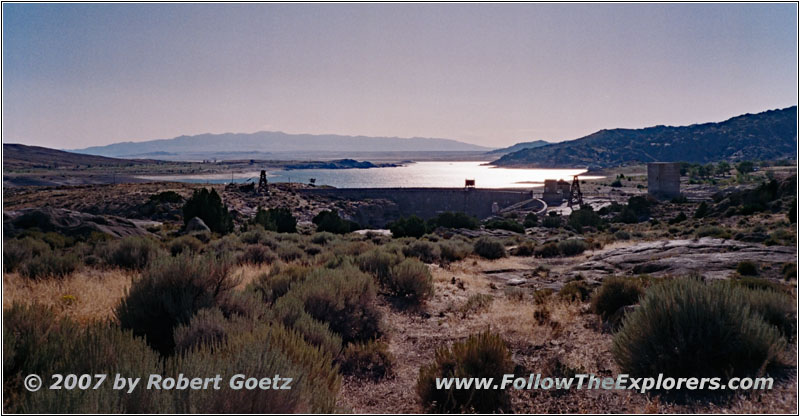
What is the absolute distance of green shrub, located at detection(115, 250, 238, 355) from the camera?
21.2ft

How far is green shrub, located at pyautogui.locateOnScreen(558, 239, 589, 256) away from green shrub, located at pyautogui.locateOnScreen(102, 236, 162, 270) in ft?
49.9

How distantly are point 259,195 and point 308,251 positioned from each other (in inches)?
1847

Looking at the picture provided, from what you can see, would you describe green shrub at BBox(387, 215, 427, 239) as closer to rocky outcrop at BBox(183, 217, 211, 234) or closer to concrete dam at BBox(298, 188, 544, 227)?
rocky outcrop at BBox(183, 217, 211, 234)

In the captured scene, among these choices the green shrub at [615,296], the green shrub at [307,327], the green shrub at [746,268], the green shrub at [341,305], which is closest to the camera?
the green shrub at [307,327]

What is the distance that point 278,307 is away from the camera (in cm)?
701

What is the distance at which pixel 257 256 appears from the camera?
16016 millimetres

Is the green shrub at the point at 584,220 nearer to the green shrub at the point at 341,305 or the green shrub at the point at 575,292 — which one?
the green shrub at the point at 575,292

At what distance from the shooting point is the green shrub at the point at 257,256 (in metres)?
15.5

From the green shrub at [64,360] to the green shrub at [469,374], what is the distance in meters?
2.66

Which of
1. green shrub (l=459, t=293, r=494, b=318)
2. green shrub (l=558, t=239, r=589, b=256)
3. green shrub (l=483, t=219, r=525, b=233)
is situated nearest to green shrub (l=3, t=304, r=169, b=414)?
green shrub (l=459, t=293, r=494, b=318)

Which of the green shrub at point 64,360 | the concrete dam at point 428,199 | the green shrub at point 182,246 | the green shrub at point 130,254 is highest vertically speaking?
the green shrub at point 64,360

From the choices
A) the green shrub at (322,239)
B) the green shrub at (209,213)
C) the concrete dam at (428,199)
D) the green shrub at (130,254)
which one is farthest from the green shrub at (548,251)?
the concrete dam at (428,199)

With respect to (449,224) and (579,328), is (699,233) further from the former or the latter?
(579,328)

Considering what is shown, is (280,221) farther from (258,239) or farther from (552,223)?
(552,223)
